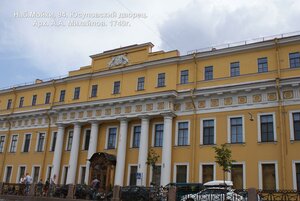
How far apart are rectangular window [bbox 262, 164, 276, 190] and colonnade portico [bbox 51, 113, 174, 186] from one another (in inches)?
264

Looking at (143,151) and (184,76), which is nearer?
(143,151)

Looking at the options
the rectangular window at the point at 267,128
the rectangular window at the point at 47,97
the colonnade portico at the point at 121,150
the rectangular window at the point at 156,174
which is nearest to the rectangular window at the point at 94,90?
the colonnade portico at the point at 121,150

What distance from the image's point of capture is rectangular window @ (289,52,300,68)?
24094 millimetres

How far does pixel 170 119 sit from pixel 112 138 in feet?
20.4

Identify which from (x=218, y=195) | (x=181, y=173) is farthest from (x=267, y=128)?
(x=218, y=195)

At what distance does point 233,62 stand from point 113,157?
12.2 metres

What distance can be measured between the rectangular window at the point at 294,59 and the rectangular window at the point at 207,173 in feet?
29.5

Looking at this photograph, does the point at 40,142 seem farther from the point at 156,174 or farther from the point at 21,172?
the point at 156,174

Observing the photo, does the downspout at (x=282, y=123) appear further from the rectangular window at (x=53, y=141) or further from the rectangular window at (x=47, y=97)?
the rectangular window at (x=47, y=97)

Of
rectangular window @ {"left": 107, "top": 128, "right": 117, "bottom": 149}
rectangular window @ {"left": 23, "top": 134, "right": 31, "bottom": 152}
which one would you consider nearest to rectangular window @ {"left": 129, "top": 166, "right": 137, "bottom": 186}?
rectangular window @ {"left": 107, "top": 128, "right": 117, "bottom": 149}

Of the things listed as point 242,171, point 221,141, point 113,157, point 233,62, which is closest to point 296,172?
point 242,171

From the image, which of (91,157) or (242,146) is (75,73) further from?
(242,146)

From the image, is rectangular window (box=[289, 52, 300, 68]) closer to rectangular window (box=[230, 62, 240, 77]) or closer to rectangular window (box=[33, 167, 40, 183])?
rectangular window (box=[230, 62, 240, 77])

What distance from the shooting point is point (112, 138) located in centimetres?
3062
